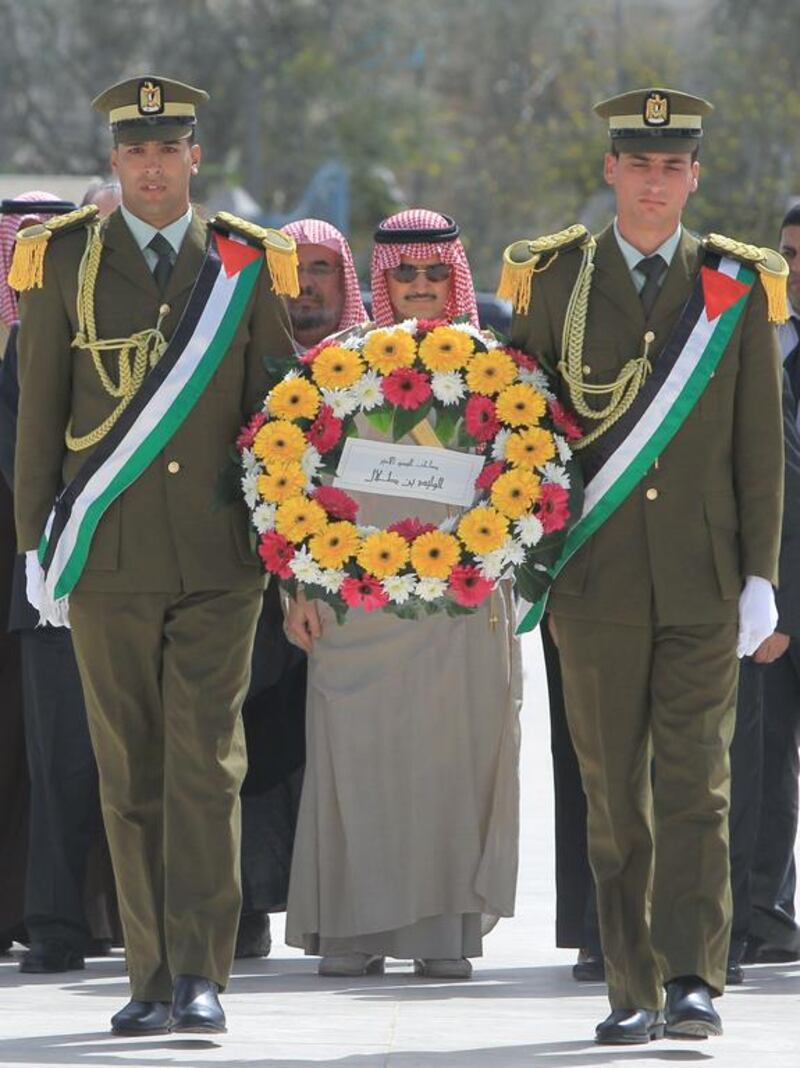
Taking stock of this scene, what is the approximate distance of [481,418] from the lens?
6.27 m

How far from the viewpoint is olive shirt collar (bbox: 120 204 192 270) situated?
629 cm

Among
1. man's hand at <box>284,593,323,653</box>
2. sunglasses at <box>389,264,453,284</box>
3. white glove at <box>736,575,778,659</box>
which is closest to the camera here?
white glove at <box>736,575,778,659</box>

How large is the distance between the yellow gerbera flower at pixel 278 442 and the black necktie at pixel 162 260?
406 mm

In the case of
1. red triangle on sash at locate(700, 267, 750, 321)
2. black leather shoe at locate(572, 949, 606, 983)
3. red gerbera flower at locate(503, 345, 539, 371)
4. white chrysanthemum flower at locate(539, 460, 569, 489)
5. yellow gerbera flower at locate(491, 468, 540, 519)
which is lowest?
black leather shoe at locate(572, 949, 606, 983)

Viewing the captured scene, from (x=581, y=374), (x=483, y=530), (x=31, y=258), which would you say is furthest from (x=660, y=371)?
(x=31, y=258)

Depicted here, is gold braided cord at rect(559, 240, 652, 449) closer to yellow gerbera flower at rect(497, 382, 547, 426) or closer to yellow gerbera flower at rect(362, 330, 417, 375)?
yellow gerbera flower at rect(497, 382, 547, 426)

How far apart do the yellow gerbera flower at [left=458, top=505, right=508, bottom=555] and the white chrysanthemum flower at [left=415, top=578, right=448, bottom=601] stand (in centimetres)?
11

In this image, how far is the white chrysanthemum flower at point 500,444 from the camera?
6223 millimetres

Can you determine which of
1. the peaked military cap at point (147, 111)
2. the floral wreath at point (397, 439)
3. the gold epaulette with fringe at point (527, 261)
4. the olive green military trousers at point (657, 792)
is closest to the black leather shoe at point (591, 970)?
the olive green military trousers at point (657, 792)

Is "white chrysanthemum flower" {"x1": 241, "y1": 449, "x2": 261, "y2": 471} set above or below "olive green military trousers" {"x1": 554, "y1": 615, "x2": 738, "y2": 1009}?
above

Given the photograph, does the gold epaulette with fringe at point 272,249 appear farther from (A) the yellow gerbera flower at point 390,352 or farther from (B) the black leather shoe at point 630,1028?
(B) the black leather shoe at point 630,1028

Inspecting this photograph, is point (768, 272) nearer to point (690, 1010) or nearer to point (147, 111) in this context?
point (147, 111)

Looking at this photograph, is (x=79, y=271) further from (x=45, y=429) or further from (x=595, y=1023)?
(x=595, y=1023)

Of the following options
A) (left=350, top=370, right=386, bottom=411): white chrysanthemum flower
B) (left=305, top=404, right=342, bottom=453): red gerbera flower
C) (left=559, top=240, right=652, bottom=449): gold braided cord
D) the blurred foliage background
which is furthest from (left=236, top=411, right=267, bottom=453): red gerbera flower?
the blurred foliage background
